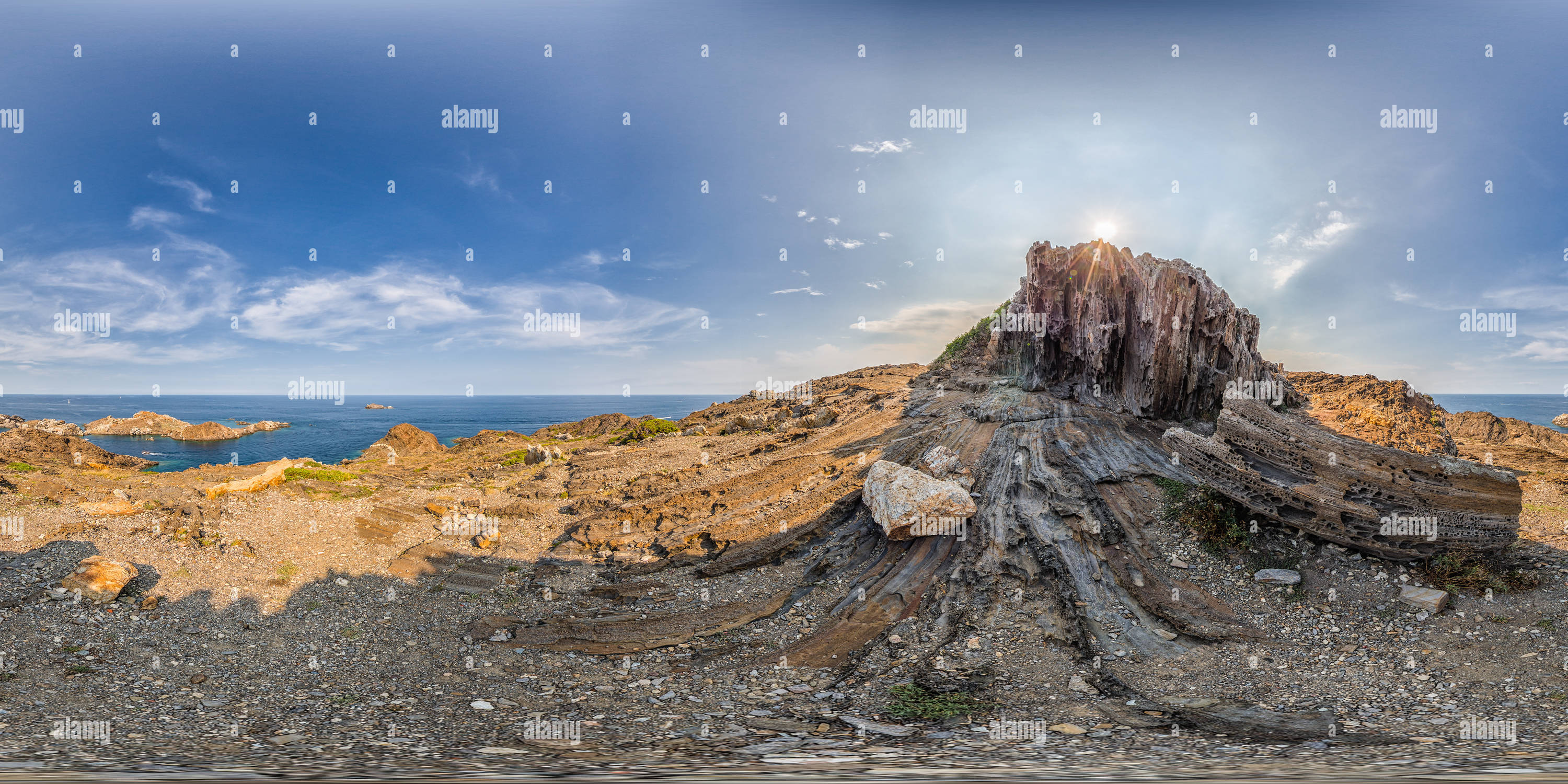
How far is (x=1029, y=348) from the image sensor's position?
25766 millimetres

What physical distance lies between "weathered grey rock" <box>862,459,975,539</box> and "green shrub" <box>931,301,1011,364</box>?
24.4m

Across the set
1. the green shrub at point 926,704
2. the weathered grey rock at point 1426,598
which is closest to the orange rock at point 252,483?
the green shrub at point 926,704

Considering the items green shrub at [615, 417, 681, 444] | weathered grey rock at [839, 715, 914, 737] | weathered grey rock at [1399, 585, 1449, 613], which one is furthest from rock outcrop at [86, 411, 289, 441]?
weathered grey rock at [1399, 585, 1449, 613]

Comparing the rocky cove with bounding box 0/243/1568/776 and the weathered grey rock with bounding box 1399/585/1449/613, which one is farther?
the weathered grey rock with bounding box 1399/585/1449/613

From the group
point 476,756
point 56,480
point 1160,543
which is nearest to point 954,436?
point 1160,543

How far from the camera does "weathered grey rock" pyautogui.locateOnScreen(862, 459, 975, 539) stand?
15.7m

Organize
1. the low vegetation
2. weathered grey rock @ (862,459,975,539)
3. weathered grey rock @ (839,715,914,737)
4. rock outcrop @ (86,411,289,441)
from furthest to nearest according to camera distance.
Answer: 1. rock outcrop @ (86,411,289,441)
2. weathered grey rock @ (862,459,975,539)
3. the low vegetation
4. weathered grey rock @ (839,715,914,737)

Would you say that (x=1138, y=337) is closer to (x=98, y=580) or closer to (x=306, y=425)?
(x=98, y=580)

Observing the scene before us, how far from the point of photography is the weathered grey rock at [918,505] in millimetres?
15727

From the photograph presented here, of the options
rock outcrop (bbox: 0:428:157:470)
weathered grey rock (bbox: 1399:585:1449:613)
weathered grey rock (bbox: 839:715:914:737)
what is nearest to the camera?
weathered grey rock (bbox: 839:715:914:737)

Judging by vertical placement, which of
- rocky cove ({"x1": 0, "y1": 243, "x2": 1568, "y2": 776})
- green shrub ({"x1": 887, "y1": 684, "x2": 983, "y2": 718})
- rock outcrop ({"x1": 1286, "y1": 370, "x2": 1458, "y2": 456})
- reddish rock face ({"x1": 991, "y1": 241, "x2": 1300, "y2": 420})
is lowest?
green shrub ({"x1": 887, "y1": 684, "x2": 983, "y2": 718})

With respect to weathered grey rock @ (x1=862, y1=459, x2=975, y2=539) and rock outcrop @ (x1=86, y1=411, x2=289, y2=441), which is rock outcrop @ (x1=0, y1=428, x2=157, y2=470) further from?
rock outcrop @ (x1=86, y1=411, x2=289, y2=441)

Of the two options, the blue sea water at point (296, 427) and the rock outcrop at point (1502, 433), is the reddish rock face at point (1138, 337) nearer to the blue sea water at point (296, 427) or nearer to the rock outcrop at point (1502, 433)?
the rock outcrop at point (1502, 433)

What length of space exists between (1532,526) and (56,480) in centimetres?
4279
